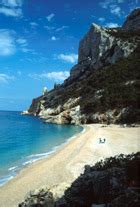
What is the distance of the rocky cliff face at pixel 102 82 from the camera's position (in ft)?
266

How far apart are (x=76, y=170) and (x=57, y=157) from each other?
304 inches

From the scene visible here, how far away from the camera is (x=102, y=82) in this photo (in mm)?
100188

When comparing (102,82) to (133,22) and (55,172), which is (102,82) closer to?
(133,22)

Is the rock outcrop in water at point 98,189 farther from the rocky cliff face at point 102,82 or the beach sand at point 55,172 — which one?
the rocky cliff face at point 102,82

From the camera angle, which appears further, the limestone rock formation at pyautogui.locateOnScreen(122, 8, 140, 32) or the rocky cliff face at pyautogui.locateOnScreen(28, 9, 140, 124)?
the limestone rock formation at pyautogui.locateOnScreen(122, 8, 140, 32)

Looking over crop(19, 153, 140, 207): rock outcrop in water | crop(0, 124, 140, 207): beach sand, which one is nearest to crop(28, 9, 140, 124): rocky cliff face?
crop(0, 124, 140, 207): beach sand

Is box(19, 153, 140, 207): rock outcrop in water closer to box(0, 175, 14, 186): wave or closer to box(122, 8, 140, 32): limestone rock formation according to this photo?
box(0, 175, 14, 186): wave

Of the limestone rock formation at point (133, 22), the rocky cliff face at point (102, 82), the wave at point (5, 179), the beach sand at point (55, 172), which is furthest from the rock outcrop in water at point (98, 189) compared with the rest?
the limestone rock formation at point (133, 22)

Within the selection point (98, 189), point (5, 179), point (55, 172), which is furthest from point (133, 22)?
point (98, 189)

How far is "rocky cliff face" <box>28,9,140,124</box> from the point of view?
8106 cm

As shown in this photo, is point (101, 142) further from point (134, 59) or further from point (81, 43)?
point (81, 43)

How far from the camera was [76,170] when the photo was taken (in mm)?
25500

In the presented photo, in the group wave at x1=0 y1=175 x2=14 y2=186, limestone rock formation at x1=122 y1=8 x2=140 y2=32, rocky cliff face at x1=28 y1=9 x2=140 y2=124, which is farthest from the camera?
limestone rock formation at x1=122 y1=8 x2=140 y2=32

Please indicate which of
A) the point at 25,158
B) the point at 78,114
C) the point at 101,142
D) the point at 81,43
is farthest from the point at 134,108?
the point at 81,43
